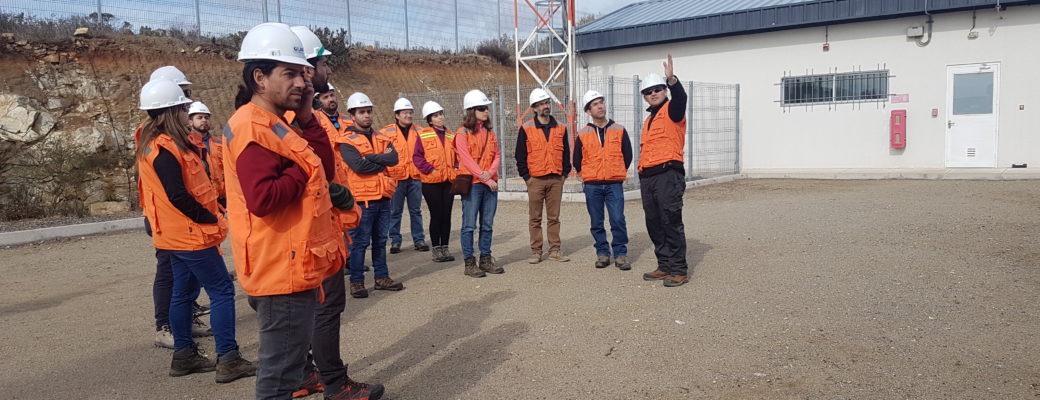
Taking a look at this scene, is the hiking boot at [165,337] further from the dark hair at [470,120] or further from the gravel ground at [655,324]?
the dark hair at [470,120]

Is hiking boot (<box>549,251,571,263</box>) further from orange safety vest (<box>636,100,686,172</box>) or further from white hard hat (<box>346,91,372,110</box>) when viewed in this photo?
white hard hat (<box>346,91,372,110</box>)

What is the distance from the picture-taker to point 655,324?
5133mm

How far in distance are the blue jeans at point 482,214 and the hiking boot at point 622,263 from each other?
1310mm

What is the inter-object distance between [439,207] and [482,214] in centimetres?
84

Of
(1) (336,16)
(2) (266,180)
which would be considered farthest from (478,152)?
(1) (336,16)

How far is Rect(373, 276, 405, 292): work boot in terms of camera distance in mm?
6613

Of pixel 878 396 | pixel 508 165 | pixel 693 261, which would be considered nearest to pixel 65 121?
pixel 508 165

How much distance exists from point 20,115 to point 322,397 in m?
14.1

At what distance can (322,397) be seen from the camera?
4.06 m

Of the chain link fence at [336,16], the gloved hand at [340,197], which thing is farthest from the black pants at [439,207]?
the chain link fence at [336,16]

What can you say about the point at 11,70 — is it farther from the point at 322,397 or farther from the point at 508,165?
the point at 322,397

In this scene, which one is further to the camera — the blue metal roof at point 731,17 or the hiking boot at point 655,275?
the blue metal roof at point 731,17

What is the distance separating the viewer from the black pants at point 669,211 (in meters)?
→ 6.27

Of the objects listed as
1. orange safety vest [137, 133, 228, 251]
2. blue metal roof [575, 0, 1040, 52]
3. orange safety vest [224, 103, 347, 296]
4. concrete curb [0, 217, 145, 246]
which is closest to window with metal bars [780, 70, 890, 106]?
blue metal roof [575, 0, 1040, 52]
